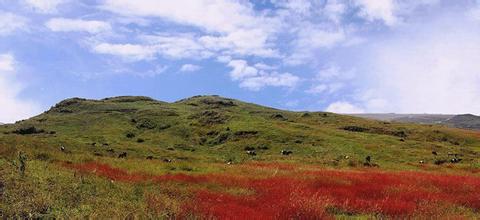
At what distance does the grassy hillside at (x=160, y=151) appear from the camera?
1493 centimetres

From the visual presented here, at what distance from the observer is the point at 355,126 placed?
318 feet

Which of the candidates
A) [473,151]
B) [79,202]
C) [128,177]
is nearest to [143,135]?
[473,151]

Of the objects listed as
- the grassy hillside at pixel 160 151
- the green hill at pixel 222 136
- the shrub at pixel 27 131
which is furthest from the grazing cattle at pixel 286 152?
the shrub at pixel 27 131

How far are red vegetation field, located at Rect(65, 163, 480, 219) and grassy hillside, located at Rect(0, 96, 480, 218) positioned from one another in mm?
561

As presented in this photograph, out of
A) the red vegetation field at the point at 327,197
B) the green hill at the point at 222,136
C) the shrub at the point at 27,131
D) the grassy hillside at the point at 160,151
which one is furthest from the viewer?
the shrub at the point at 27,131

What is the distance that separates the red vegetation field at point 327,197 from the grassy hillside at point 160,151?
561mm

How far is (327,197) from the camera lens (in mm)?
18672

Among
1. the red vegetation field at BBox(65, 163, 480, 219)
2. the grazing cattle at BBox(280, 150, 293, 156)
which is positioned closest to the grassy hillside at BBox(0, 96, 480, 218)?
the red vegetation field at BBox(65, 163, 480, 219)

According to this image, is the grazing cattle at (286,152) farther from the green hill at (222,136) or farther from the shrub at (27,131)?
the shrub at (27,131)

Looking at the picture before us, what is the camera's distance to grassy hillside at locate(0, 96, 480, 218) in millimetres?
14930

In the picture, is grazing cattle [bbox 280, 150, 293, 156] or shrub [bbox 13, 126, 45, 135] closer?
grazing cattle [bbox 280, 150, 293, 156]

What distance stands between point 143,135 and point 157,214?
70027 mm

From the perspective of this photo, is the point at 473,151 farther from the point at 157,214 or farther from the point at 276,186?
the point at 157,214

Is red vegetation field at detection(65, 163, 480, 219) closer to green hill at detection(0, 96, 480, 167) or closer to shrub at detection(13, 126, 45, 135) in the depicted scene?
green hill at detection(0, 96, 480, 167)
